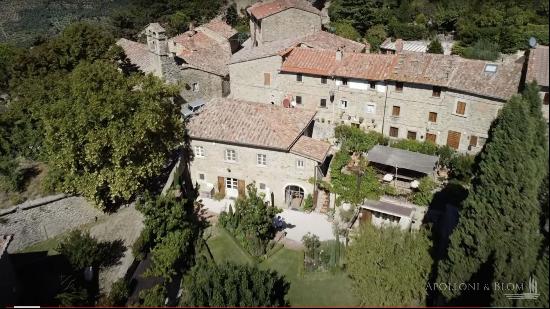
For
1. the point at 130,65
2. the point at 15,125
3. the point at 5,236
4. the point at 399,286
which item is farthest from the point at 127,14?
the point at 399,286

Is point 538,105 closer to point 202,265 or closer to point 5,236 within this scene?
point 202,265

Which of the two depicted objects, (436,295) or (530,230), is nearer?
(530,230)

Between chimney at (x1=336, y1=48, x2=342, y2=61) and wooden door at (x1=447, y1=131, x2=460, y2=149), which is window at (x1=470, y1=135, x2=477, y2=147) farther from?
chimney at (x1=336, y1=48, x2=342, y2=61)

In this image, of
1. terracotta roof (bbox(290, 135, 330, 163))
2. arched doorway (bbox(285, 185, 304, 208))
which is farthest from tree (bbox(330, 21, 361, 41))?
arched doorway (bbox(285, 185, 304, 208))

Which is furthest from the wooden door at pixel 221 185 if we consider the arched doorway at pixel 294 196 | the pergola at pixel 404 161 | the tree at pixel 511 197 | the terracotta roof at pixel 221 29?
the terracotta roof at pixel 221 29

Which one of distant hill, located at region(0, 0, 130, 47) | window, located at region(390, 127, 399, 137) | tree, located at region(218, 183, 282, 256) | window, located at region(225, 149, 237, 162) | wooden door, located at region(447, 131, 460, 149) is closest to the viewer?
tree, located at region(218, 183, 282, 256)

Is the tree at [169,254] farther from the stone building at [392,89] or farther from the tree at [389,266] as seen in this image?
the stone building at [392,89]
